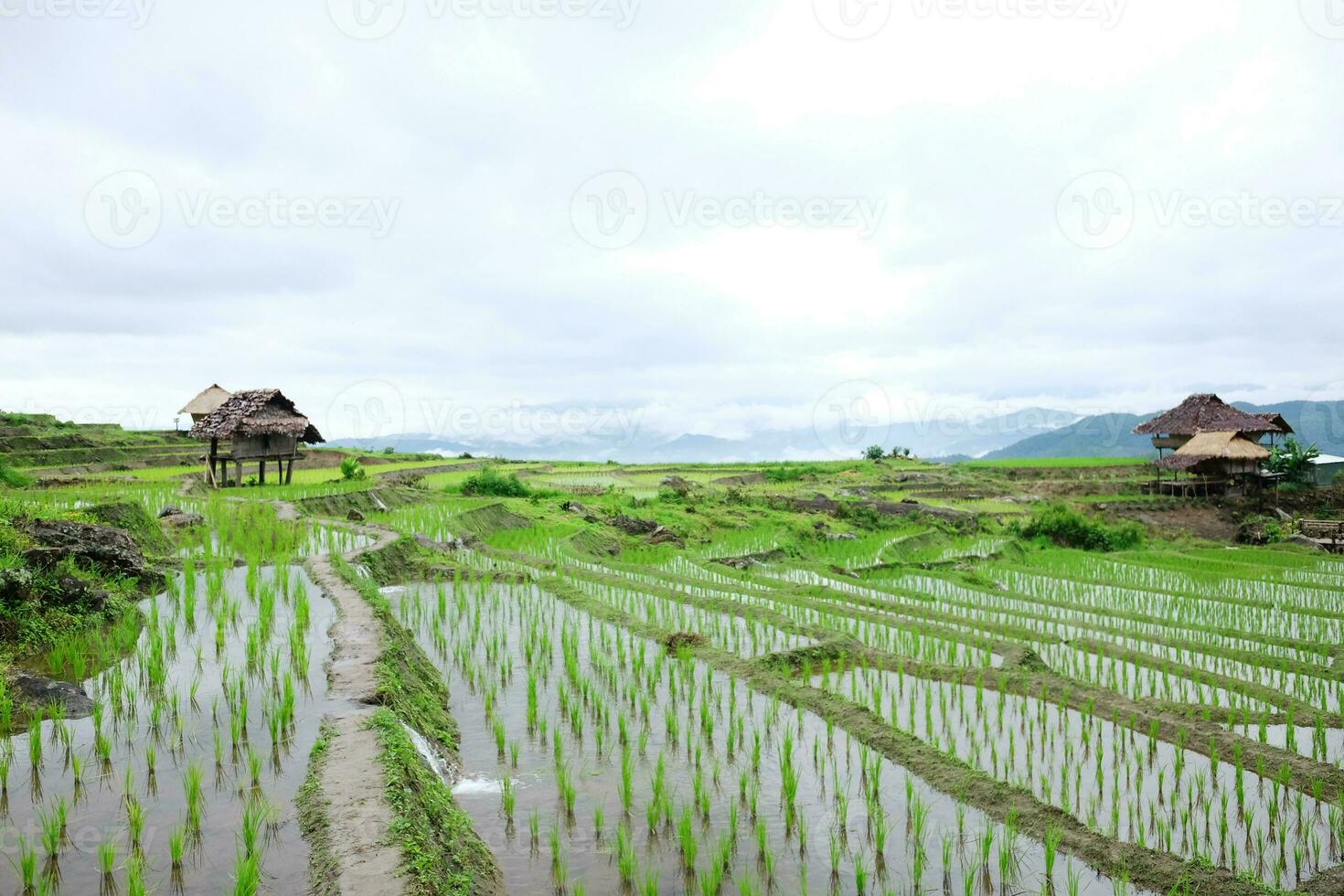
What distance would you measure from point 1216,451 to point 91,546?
31767 millimetres

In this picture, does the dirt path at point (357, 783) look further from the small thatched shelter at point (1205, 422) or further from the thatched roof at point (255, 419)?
the small thatched shelter at point (1205, 422)

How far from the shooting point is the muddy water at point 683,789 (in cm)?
354

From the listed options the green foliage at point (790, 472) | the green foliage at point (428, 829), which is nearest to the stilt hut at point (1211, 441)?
the green foliage at point (790, 472)

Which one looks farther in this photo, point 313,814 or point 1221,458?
point 1221,458

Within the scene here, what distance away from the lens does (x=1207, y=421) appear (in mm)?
31375

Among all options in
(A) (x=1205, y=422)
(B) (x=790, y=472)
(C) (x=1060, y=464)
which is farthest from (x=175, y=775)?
(C) (x=1060, y=464)

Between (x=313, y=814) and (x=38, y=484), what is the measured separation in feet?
63.1

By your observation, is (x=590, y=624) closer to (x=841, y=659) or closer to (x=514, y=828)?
(x=841, y=659)

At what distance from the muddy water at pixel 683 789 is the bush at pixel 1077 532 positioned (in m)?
14.5

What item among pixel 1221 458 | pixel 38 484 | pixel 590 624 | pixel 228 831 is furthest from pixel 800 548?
pixel 1221 458

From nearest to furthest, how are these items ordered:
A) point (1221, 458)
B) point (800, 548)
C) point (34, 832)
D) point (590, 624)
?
1. point (34, 832)
2. point (590, 624)
3. point (800, 548)
4. point (1221, 458)

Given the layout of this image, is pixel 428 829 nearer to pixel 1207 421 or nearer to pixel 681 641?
pixel 681 641

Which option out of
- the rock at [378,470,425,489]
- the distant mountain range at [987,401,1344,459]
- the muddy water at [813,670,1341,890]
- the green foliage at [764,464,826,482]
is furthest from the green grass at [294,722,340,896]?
the distant mountain range at [987,401,1344,459]

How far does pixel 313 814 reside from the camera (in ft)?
11.4
